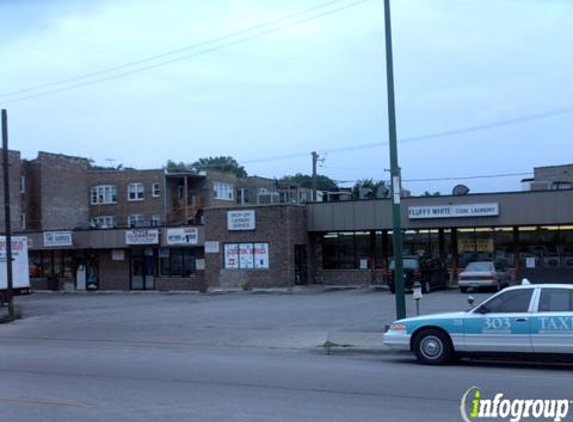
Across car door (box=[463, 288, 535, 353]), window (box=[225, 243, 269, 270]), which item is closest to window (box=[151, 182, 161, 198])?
window (box=[225, 243, 269, 270])

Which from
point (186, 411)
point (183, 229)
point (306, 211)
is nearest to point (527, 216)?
point (306, 211)

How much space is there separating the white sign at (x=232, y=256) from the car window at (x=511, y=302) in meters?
30.0

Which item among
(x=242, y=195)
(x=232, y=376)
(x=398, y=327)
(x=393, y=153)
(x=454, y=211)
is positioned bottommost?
(x=232, y=376)

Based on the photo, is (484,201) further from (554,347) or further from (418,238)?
→ (554,347)

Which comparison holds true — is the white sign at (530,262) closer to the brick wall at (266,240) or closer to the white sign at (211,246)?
the brick wall at (266,240)

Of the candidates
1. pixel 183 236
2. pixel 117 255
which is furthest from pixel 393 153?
pixel 117 255

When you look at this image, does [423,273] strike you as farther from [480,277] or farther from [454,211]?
[454,211]

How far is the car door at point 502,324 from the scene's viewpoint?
12.4 m

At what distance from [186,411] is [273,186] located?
69748 millimetres

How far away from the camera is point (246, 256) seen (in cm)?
4191

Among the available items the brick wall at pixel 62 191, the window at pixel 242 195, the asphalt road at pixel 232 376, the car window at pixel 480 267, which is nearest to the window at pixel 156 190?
the brick wall at pixel 62 191

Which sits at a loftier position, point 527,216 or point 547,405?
point 527,216

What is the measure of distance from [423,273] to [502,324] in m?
22.7

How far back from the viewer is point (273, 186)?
258 feet
